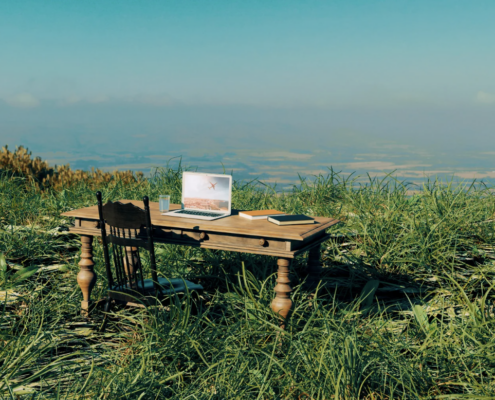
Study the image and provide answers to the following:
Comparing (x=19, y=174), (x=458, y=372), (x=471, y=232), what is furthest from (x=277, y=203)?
(x=19, y=174)

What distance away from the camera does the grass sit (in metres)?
3.18

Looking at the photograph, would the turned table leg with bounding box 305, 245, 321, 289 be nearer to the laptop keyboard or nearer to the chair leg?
the laptop keyboard

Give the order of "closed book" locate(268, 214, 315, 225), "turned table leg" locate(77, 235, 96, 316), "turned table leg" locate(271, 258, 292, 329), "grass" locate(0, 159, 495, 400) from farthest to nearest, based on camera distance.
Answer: "turned table leg" locate(77, 235, 96, 316), "closed book" locate(268, 214, 315, 225), "turned table leg" locate(271, 258, 292, 329), "grass" locate(0, 159, 495, 400)

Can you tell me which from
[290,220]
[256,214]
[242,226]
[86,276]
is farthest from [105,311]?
[290,220]

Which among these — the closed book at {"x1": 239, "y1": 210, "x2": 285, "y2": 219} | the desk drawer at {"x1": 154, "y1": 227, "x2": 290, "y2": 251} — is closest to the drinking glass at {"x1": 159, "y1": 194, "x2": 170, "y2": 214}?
the desk drawer at {"x1": 154, "y1": 227, "x2": 290, "y2": 251}

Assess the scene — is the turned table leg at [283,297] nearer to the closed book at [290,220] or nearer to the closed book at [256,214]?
the closed book at [290,220]

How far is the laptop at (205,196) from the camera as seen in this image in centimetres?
461

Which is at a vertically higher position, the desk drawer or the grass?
the desk drawer

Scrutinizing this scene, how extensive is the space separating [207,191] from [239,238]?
765 millimetres

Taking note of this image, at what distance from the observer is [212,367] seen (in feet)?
10.7

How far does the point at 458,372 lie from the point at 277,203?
4.07 m

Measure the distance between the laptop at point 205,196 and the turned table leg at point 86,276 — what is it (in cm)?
87

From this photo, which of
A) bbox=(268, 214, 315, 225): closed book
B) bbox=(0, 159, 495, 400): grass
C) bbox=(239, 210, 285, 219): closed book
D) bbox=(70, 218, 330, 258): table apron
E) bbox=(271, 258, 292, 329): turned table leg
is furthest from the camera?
bbox=(239, 210, 285, 219): closed book

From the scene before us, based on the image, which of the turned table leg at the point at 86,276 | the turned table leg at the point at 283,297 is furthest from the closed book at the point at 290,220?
the turned table leg at the point at 86,276
